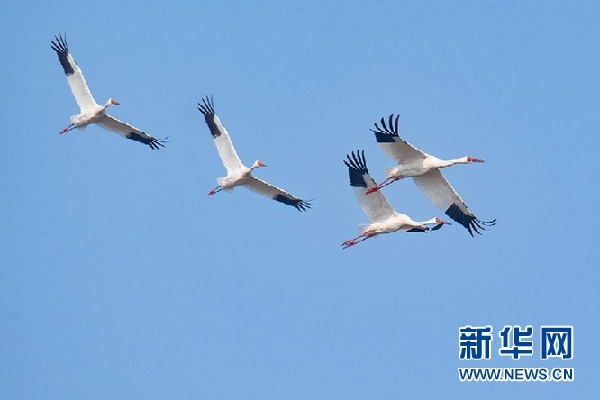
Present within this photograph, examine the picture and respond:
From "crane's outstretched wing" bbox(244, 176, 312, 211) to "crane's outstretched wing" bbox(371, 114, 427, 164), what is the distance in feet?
16.9

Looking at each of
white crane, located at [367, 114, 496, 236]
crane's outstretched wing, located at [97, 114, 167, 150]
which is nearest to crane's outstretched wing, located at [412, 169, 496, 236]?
white crane, located at [367, 114, 496, 236]

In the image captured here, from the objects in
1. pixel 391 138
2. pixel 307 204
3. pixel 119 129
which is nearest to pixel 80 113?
pixel 119 129

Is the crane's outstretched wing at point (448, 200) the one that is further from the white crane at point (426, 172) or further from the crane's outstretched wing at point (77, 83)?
the crane's outstretched wing at point (77, 83)

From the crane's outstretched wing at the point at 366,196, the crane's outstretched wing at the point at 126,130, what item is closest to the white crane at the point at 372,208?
the crane's outstretched wing at the point at 366,196

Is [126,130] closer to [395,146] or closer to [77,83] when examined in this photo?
[77,83]

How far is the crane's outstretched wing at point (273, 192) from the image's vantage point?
111 feet

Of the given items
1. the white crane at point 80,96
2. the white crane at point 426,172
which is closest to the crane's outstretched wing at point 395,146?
the white crane at point 426,172

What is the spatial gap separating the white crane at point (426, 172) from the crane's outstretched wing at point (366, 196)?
10.6 inches

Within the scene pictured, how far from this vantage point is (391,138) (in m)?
29.3

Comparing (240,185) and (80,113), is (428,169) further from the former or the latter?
(80,113)

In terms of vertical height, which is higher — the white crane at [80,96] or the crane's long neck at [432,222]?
the white crane at [80,96]

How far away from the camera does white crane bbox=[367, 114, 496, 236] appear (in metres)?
29.3

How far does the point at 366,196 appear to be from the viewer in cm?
3022

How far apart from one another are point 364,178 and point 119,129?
8290 mm
